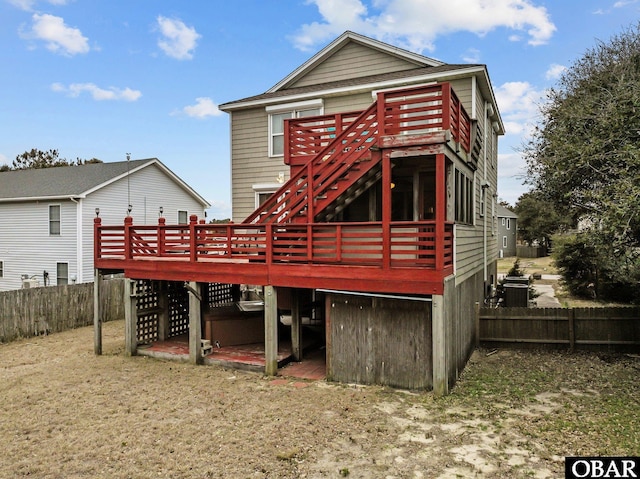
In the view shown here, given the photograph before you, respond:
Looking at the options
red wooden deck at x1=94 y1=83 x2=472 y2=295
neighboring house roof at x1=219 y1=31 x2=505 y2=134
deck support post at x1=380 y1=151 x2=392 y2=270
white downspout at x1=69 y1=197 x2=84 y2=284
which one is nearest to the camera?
red wooden deck at x1=94 y1=83 x2=472 y2=295

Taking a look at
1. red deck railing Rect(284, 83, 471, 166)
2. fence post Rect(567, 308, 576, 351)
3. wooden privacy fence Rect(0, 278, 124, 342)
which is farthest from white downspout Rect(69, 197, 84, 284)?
fence post Rect(567, 308, 576, 351)

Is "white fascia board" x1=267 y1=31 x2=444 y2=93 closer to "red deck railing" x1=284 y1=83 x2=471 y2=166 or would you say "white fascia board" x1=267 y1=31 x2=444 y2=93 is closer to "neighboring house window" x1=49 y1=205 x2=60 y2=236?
"red deck railing" x1=284 y1=83 x2=471 y2=166

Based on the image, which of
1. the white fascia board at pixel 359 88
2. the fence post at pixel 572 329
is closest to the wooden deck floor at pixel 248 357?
the fence post at pixel 572 329

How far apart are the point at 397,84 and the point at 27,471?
1182cm

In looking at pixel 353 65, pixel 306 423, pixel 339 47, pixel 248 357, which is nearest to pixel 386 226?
pixel 306 423

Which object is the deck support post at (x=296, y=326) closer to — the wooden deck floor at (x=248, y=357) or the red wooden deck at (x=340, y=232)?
the wooden deck floor at (x=248, y=357)

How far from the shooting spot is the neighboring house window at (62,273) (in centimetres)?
2180

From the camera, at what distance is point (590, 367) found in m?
9.89

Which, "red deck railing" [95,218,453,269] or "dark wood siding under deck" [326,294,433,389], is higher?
"red deck railing" [95,218,453,269]

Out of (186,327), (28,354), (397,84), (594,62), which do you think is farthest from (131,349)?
(594,62)

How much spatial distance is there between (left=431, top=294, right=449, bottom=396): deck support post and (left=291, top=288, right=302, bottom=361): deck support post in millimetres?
3743

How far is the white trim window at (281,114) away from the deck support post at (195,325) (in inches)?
224

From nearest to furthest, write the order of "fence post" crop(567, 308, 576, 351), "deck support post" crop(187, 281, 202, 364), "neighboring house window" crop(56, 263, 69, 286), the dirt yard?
1. the dirt yard
2. "deck support post" crop(187, 281, 202, 364)
3. "fence post" crop(567, 308, 576, 351)
4. "neighboring house window" crop(56, 263, 69, 286)

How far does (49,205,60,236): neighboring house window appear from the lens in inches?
864
